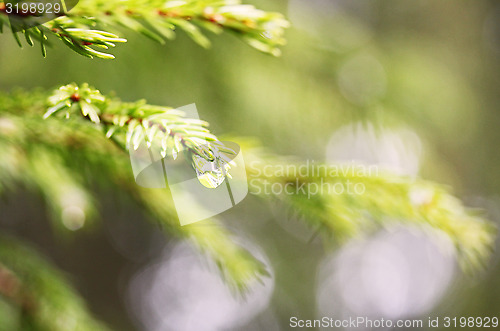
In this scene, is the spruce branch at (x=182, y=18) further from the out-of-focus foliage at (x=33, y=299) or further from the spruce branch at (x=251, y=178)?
the out-of-focus foliage at (x=33, y=299)

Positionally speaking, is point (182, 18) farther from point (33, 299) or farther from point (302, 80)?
point (302, 80)

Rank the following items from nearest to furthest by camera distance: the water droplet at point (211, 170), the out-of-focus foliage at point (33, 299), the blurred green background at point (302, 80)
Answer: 1. the water droplet at point (211, 170)
2. the out-of-focus foliage at point (33, 299)
3. the blurred green background at point (302, 80)

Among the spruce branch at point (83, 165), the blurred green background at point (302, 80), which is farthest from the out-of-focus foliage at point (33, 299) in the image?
the blurred green background at point (302, 80)

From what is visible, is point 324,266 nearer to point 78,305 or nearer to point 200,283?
point 200,283

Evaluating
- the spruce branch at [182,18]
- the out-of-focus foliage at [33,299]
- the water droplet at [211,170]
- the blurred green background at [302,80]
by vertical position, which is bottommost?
the out-of-focus foliage at [33,299]

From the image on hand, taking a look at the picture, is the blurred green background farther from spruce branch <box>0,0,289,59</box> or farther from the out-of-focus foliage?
spruce branch <box>0,0,289,59</box>

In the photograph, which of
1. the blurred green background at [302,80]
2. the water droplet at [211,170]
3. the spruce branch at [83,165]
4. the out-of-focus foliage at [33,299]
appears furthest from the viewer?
the blurred green background at [302,80]

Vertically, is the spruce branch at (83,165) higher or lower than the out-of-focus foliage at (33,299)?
higher

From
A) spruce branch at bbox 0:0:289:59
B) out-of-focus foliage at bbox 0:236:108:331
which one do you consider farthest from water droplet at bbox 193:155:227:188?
out-of-focus foliage at bbox 0:236:108:331

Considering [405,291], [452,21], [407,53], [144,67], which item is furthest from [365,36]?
[405,291]
